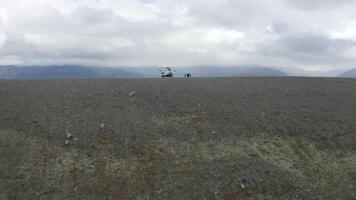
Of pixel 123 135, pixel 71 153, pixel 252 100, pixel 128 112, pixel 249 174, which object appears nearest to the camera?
pixel 249 174

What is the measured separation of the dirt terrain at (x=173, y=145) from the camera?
55.9ft

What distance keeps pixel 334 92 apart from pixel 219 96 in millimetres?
→ 9833

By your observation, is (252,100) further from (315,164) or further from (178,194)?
(178,194)

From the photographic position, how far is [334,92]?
3178 centimetres

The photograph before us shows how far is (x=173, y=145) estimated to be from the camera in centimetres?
2008

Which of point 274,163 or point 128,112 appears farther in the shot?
point 128,112

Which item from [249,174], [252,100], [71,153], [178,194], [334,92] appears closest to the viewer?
[178,194]

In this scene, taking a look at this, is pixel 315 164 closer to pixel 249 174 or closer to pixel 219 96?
pixel 249 174

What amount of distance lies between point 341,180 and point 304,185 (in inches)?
69.7

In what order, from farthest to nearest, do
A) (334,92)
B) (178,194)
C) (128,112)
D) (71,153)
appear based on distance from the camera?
(334,92)
(128,112)
(71,153)
(178,194)

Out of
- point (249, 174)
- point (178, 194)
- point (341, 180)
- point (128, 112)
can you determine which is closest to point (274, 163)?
point (249, 174)

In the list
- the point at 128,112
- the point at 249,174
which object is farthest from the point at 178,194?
the point at 128,112

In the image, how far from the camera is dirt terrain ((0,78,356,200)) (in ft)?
55.9

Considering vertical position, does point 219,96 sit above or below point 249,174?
above
